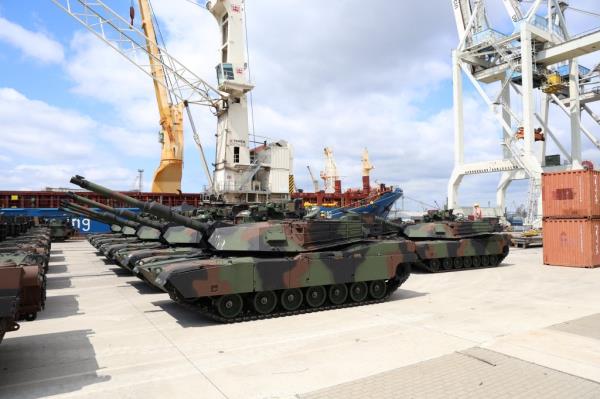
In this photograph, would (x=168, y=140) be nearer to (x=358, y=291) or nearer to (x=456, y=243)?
(x=456, y=243)

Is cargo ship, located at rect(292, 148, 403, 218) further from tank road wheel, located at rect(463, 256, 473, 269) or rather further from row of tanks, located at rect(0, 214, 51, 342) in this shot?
row of tanks, located at rect(0, 214, 51, 342)

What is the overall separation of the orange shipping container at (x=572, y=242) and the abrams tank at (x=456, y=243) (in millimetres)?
1596

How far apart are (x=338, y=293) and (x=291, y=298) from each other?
128cm

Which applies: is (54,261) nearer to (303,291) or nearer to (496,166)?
(303,291)

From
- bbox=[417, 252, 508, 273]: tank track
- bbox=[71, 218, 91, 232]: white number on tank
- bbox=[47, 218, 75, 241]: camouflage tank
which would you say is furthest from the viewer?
bbox=[71, 218, 91, 232]: white number on tank

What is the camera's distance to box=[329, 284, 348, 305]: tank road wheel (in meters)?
10.5

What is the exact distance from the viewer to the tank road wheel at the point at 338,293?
412 inches

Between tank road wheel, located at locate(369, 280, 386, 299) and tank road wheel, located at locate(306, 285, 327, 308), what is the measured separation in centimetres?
137

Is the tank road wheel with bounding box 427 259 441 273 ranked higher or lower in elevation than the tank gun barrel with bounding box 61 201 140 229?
lower

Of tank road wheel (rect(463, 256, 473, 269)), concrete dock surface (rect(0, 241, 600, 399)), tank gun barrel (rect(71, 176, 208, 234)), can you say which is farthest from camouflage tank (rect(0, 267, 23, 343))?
tank road wheel (rect(463, 256, 473, 269))

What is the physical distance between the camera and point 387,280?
1167 centimetres

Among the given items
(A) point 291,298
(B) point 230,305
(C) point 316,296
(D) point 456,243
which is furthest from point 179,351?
(D) point 456,243

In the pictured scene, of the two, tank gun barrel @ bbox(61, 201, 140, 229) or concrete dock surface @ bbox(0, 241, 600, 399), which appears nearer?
concrete dock surface @ bbox(0, 241, 600, 399)

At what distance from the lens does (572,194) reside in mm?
17531
